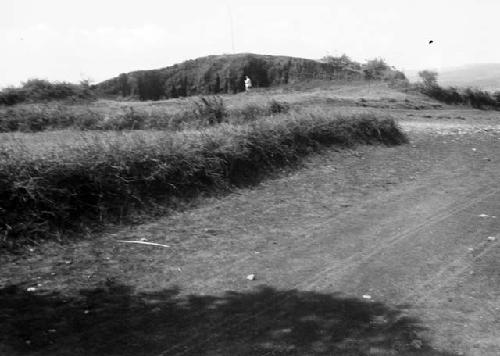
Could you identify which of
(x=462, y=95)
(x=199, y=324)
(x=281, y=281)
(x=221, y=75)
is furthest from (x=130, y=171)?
(x=462, y=95)

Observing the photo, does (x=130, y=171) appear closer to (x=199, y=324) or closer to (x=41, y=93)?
(x=199, y=324)

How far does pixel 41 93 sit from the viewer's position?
16328mm

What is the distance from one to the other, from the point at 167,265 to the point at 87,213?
58.5 inches

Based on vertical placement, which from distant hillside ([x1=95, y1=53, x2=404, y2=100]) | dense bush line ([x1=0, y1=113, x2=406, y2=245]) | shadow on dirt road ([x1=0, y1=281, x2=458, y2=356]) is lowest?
shadow on dirt road ([x1=0, y1=281, x2=458, y2=356])

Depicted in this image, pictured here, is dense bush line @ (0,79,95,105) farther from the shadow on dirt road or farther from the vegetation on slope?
the vegetation on slope

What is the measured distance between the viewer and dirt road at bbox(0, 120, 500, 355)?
411 cm

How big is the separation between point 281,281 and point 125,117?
784cm

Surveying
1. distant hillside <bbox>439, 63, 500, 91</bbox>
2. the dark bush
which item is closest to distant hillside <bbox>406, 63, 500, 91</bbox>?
distant hillside <bbox>439, 63, 500, 91</bbox>

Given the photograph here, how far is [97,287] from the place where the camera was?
498 centimetres

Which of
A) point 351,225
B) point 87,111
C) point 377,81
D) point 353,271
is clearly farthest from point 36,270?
point 377,81

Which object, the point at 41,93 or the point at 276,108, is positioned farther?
the point at 41,93

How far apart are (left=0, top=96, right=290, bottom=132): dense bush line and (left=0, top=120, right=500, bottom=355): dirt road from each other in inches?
138

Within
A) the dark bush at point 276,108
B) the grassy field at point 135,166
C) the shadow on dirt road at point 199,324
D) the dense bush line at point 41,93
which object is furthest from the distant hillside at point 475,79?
the shadow on dirt road at point 199,324

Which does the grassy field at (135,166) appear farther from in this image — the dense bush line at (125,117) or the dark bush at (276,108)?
the dark bush at (276,108)
